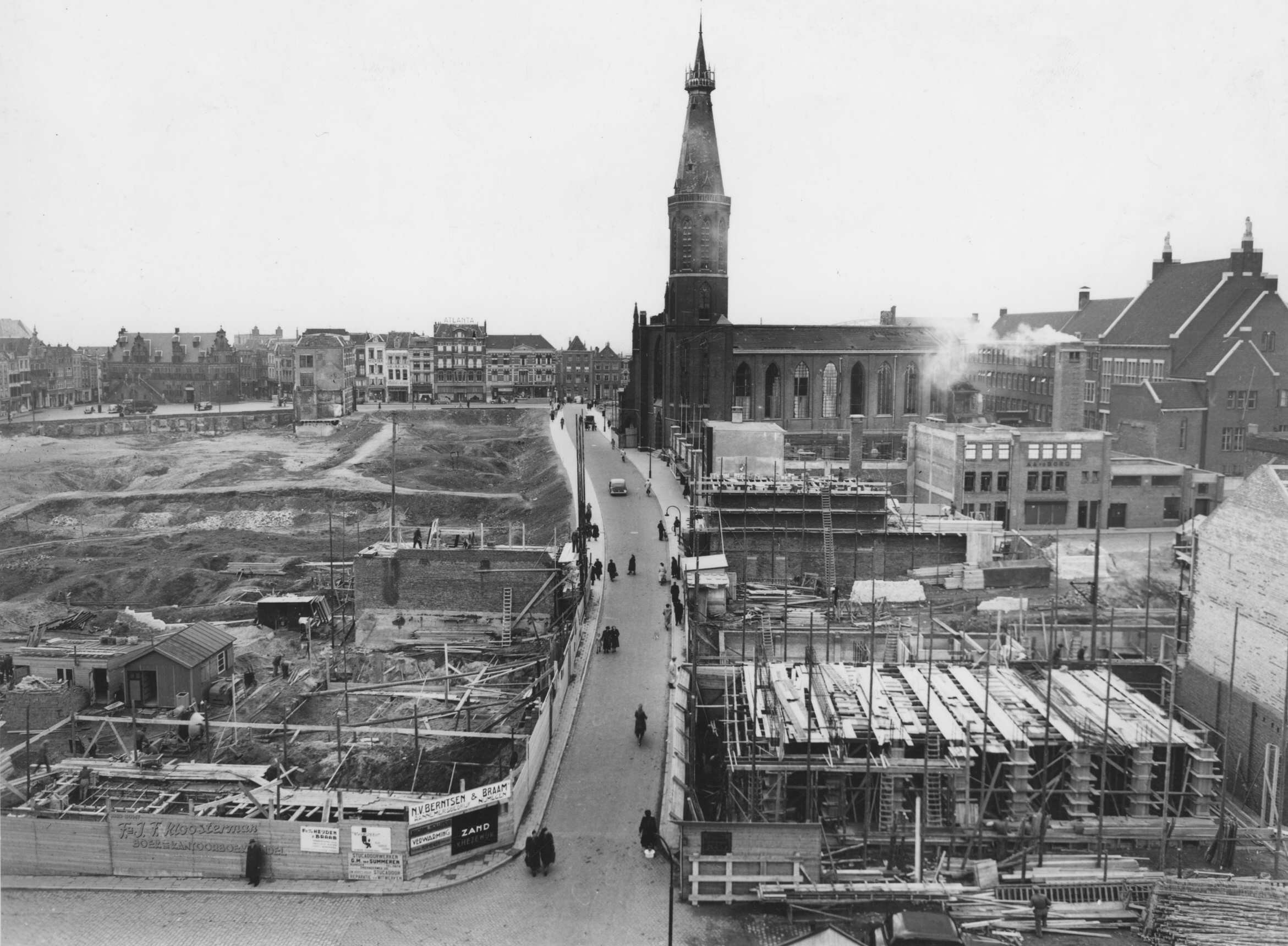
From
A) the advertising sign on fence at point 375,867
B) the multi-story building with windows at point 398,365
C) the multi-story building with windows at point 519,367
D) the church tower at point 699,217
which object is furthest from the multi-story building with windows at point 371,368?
the advertising sign on fence at point 375,867

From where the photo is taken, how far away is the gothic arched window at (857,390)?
67.9 m

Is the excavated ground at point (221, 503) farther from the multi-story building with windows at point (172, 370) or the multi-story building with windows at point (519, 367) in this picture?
the multi-story building with windows at point (172, 370)

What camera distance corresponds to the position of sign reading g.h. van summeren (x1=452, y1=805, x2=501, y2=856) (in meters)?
19.5

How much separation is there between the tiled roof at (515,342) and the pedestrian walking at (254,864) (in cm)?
11261

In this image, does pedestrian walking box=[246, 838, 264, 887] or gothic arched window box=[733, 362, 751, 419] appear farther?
gothic arched window box=[733, 362, 751, 419]

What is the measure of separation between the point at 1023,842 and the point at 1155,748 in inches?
226

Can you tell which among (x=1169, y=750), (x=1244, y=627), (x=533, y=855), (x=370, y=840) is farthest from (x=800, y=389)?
(x=370, y=840)

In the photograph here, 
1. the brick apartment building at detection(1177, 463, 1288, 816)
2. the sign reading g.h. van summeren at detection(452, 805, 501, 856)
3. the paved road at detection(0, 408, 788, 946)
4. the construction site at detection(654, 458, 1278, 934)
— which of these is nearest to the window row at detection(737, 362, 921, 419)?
the construction site at detection(654, 458, 1278, 934)

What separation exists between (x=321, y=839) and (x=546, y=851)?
3915mm

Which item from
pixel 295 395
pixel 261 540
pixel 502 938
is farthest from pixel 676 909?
pixel 295 395

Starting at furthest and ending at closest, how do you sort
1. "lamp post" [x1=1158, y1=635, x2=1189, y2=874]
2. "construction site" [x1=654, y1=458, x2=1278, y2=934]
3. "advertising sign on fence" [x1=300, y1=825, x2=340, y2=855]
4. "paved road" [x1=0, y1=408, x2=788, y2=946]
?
"lamp post" [x1=1158, y1=635, x2=1189, y2=874] → "construction site" [x1=654, y1=458, x2=1278, y2=934] → "advertising sign on fence" [x1=300, y1=825, x2=340, y2=855] → "paved road" [x1=0, y1=408, x2=788, y2=946]

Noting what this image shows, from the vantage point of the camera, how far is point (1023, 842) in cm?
2080

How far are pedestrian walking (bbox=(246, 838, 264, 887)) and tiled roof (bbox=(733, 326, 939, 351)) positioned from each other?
164ft

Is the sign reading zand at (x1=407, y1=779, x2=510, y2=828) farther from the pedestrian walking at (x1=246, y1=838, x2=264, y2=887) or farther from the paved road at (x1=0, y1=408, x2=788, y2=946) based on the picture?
the pedestrian walking at (x1=246, y1=838, x2=264, y2=887)
